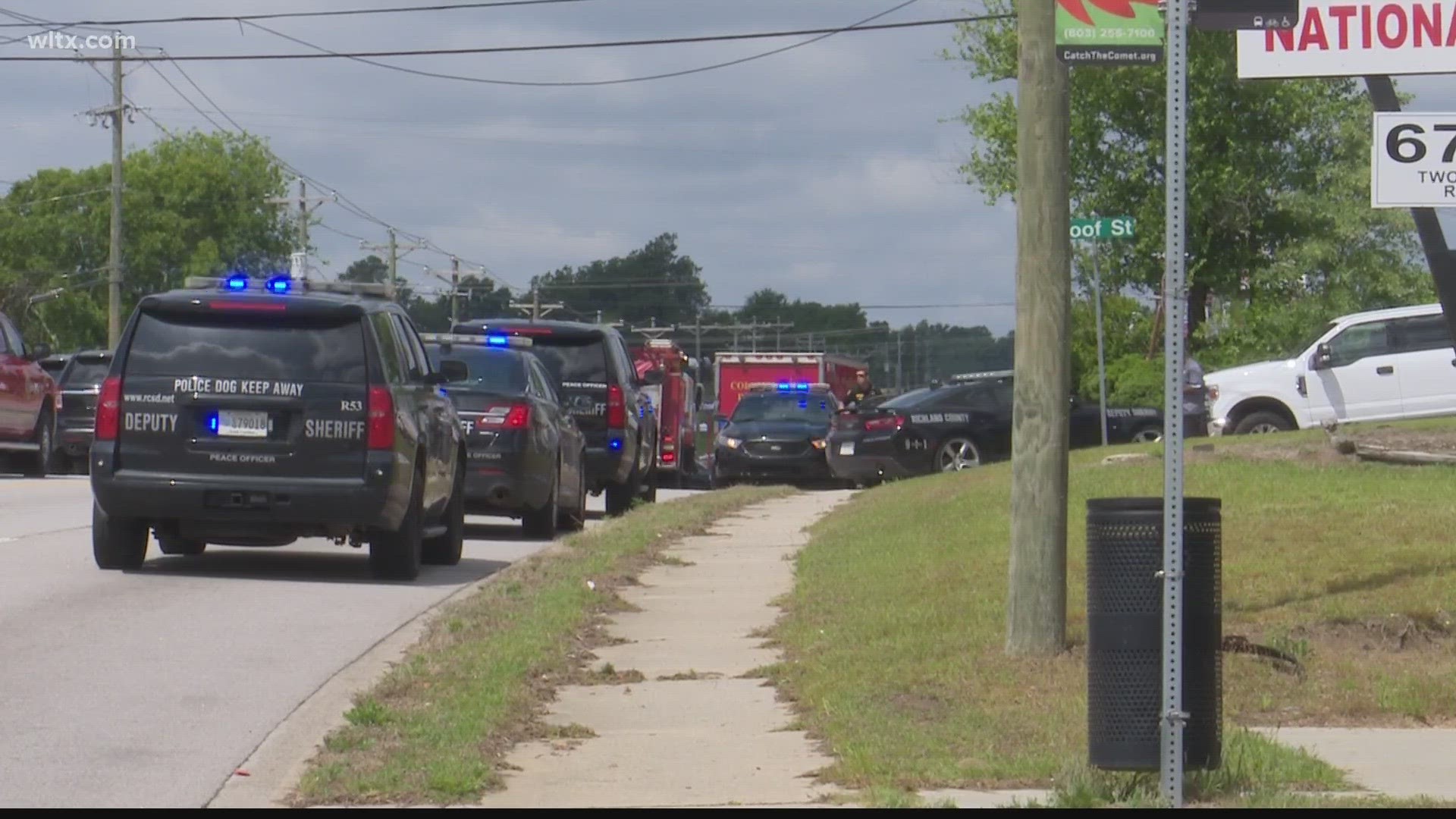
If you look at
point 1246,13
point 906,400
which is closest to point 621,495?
point 906,400

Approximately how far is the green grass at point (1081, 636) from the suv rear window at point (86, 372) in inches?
609

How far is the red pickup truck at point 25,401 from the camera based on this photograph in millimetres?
25406

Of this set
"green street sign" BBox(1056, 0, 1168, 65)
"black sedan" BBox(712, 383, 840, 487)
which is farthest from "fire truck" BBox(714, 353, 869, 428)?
"green street sign" BBox(1056, 0, 1168, 65)

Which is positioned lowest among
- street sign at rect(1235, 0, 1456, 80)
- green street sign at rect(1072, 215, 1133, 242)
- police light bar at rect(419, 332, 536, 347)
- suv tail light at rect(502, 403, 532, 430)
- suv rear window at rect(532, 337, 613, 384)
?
suv tail light at rect(502, 403, 532, 430)

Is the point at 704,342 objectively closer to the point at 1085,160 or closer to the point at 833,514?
the point at 1085,160

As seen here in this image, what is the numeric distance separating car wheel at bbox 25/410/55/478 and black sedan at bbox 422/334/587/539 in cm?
1054

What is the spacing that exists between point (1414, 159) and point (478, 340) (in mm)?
10179

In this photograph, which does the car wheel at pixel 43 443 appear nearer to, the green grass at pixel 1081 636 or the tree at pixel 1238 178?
the green grass at pixel 1081 636

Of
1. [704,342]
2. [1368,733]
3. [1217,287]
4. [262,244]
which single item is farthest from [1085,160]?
[704,342]

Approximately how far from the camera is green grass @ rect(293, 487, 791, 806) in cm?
703

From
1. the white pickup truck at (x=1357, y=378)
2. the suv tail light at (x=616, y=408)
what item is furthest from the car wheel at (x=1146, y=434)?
the suv tail light at (x=616, y=408)

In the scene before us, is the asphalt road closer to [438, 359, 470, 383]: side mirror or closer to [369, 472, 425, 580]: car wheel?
[369, 472, 425, 580]: car wheel

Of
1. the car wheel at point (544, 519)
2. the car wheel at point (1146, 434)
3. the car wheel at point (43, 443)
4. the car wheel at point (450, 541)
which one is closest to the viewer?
the car wheel at point (450, 541)

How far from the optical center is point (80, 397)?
2744 centimetres
